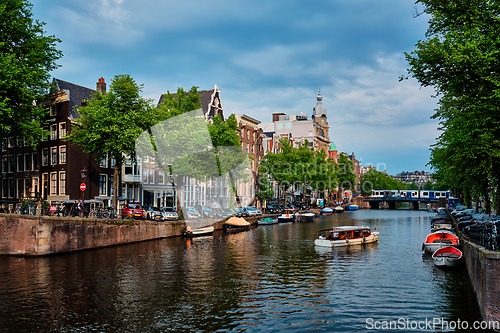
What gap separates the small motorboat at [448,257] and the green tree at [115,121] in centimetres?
3237

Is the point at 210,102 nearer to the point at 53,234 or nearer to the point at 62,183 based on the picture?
the point at 62,183

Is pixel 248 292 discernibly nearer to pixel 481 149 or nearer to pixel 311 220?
pixel 481 149

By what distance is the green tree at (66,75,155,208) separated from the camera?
44.4m

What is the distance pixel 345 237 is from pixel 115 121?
28.4 m

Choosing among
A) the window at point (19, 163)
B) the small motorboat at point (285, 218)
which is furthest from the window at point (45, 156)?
the small motorboat at point (285, 218)

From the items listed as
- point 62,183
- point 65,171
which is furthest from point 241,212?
point 65,171

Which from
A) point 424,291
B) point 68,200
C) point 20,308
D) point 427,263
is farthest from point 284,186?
point 20,308

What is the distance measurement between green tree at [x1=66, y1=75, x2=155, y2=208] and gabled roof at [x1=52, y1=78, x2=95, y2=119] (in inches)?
284

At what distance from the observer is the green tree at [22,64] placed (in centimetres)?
3722

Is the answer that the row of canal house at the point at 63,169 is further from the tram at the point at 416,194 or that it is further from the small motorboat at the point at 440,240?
the tram at the point at 416,194

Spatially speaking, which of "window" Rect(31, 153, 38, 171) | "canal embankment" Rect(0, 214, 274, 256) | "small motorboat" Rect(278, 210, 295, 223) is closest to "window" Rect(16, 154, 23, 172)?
"window" Rect(31, 153, 38, 171)

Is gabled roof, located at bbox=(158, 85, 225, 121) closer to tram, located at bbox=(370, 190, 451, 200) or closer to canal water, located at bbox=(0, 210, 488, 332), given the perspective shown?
canal water, located at bbox=(0, 210, 488, 332)

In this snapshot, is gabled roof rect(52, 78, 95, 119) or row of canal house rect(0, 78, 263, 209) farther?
gabled roof rect(52, 78, 95, 119)

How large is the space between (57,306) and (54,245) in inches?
603
